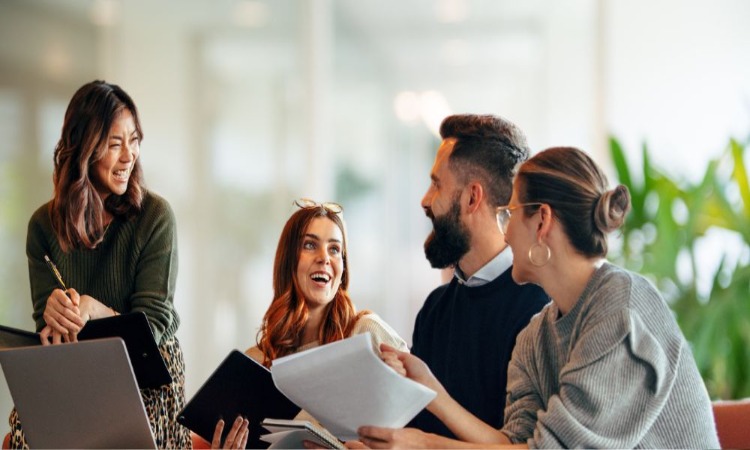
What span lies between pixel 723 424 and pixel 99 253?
1.64 meters

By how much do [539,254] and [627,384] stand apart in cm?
32

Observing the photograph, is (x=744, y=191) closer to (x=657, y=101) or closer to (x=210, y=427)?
(x=657, y=101)

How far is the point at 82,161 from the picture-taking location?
2328mm

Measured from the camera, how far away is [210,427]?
1997 millimetres

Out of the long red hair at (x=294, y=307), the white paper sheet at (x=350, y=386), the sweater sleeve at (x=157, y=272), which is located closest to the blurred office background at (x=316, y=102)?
the long red hair at (x=294, y=307)

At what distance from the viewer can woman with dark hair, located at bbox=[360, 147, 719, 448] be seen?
158cm

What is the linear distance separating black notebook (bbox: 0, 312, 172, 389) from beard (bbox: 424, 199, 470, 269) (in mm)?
738

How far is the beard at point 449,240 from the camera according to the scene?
2305mm

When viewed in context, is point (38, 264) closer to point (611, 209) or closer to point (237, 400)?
point (237, 400)

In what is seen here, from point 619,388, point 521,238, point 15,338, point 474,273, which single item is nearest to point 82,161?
point 15,338

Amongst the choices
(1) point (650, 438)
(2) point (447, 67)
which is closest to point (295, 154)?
(2) point (447, 67)

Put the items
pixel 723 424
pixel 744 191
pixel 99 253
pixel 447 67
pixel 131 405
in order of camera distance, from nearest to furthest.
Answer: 1. pixel 131 405
2. pixel 723 424
3. pixel 99 253
4. pixel 744 191
5. pixel 447 67

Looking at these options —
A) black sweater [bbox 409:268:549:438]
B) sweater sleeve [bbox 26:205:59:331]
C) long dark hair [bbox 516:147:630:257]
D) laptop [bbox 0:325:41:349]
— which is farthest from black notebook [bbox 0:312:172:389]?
long dark hair [bbox 516:147:630:257]

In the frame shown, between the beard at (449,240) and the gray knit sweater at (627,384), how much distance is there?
2.07ft
